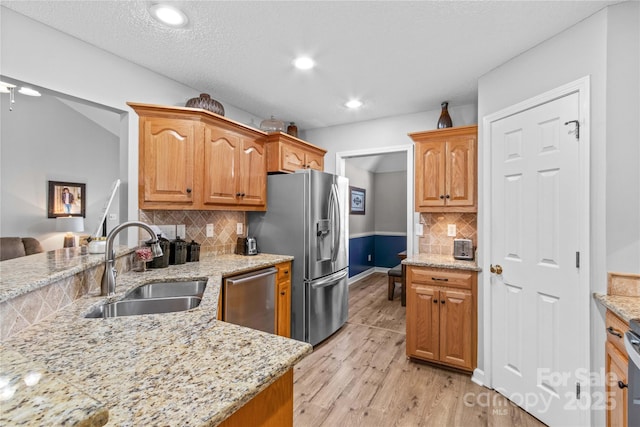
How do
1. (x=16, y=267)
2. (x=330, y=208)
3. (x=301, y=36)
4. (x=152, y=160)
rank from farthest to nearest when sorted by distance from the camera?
(x=330, y=208), (x=152, y=160), (x=301, y=36), (x=16, y=267)

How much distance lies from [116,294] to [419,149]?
2764 millimetres

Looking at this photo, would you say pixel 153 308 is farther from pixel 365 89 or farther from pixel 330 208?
pixel 365 89

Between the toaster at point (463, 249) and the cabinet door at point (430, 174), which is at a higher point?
the cabinet door at point (430, 174)

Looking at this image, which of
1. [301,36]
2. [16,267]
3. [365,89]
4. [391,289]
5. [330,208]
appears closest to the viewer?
[16,267]

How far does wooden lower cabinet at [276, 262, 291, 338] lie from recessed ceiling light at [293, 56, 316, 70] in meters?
1.76

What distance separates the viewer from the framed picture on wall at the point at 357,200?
18.4 ft

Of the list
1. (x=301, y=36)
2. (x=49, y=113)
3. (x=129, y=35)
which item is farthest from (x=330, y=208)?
(x=49, y=113)

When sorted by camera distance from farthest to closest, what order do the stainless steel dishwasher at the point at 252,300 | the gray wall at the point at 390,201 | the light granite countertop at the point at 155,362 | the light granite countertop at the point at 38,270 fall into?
1. the gray wall at the point at 390,201
2. the stainless steel dishwasher at the point at 252,300
3. the light granite countertop at the point at 38,270
4. the light granite countertop at the point at 155,362

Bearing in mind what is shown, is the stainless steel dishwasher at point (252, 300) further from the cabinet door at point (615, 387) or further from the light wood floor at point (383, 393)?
the cabinet door at point (615, 387)

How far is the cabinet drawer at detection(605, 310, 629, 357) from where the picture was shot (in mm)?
1359

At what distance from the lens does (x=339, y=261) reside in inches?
131

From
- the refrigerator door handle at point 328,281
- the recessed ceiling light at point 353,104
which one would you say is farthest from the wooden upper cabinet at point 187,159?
the recessed ceiling light at point 353,104

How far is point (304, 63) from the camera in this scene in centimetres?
236

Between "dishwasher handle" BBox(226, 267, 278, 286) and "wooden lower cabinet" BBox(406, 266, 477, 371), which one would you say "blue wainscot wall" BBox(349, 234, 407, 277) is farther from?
"dishwasher handle" BBox(226, 267, 278, 286)
